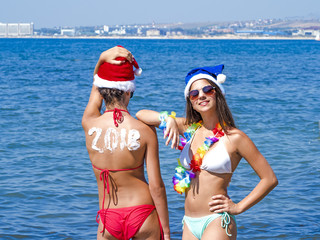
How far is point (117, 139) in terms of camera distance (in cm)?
356

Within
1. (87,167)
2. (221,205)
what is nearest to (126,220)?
(221,205)

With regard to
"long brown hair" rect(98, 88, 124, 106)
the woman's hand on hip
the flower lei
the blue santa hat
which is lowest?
the woman's hand on hip

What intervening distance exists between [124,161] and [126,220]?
401mm

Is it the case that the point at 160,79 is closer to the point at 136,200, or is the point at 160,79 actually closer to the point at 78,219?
the point at 78,219

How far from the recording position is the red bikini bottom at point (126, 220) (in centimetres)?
358

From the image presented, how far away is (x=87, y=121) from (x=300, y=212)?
4.86m

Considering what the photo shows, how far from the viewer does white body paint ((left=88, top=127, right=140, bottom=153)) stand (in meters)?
3.53

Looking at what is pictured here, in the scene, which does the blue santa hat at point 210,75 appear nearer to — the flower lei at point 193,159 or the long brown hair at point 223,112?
the long brown hair at point 223,112

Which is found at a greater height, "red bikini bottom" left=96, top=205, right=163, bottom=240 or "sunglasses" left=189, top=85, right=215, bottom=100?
"sunglasses" left=189, top=85, right=215, bottom=100

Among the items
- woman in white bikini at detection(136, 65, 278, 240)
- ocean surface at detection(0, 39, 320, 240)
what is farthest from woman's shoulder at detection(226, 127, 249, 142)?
ocean surface at detection(0, 39, 320, 240)

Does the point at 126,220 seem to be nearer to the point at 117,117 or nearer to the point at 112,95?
the point at 117,117

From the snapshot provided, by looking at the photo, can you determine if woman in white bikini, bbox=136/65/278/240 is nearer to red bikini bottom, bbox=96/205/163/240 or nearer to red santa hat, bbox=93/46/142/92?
red santa hat, bbox=93/46/142/92

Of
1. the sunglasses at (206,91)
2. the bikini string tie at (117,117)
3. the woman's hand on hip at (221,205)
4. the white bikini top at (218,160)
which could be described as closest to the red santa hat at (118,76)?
Answer: the bikini string tie at (117,117)

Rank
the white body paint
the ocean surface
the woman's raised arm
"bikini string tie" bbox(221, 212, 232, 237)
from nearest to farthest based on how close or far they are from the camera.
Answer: the woman's raised arm < the white body paint < "bikini string tie" bbox(221, 212, 232, 237) < the ocean surface
